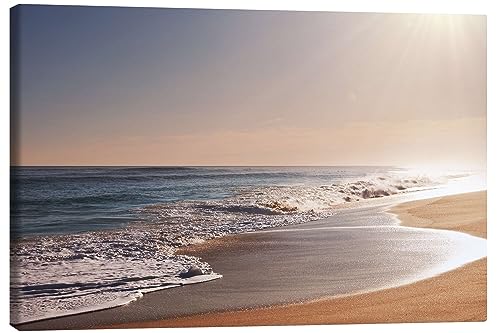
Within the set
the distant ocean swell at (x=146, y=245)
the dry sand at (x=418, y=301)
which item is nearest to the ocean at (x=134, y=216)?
the distant ocean swell at (x=146, y=245)

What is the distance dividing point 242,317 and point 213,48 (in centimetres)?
177

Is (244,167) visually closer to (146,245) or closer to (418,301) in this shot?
(146,245)

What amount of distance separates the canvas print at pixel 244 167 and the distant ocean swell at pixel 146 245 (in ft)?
0.04

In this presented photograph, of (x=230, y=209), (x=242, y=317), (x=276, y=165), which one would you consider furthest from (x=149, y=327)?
(x=276, y=165)

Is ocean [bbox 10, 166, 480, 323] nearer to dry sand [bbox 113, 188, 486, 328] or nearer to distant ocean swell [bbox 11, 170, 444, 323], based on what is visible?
distant ocean swell [bbox 11, 170, 444, 323]

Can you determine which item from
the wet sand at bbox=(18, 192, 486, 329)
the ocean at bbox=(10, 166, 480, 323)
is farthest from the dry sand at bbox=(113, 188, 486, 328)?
the ocean at bbox=(10, 166, 480, 323)

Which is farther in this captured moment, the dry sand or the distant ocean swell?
the dry sand

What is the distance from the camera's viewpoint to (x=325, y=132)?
597 centimetres

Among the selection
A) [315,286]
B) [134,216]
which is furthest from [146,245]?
[315,286]

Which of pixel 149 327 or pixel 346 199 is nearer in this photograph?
pixel 149 327

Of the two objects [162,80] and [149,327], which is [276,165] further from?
[149,327]

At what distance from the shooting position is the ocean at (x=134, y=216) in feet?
17.9

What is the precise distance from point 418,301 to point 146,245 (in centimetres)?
183

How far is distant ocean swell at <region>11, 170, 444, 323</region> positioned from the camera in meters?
5.43
